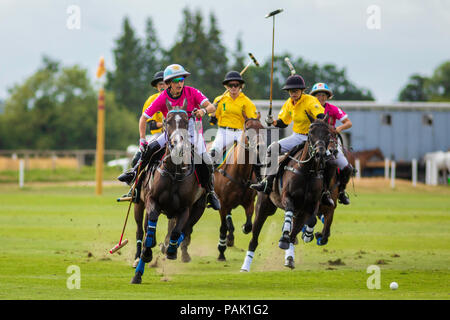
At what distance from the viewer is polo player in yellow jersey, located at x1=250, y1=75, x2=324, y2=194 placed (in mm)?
13062

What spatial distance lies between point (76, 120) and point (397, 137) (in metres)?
37.5

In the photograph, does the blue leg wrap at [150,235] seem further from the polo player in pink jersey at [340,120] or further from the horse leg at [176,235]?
the polo player in pink jersey at [340,120]

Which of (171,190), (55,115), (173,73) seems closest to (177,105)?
(173,73)

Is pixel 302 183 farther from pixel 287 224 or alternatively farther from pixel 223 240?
pixel 223 240

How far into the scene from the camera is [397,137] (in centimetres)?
5450

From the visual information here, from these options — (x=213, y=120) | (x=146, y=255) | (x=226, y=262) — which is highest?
(x=213, y=120)

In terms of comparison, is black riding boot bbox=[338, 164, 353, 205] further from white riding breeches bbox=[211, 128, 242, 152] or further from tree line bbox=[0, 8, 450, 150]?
tree line bbox=[0, 8, 450, 150]

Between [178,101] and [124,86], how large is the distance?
3329 inches

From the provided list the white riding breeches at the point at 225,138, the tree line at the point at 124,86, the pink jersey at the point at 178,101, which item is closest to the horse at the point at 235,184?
the white riding breeches at the point at 225,138

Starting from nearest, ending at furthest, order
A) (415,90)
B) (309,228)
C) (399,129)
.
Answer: (309,228), (399,129), (415,90)

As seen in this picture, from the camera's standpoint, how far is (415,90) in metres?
117

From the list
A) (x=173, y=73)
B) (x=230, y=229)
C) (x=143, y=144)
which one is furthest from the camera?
(x=230, y=229)

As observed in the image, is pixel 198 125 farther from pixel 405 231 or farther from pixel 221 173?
pixel 405 231

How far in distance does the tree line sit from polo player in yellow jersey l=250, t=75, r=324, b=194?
5654cm
